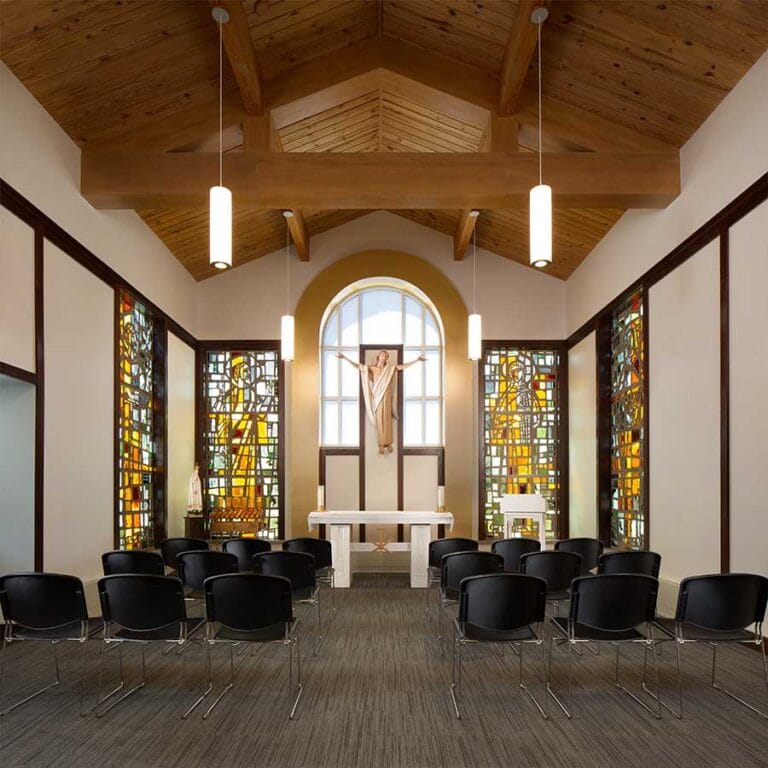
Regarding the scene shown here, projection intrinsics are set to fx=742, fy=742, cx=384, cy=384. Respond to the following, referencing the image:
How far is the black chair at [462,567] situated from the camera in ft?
17.6

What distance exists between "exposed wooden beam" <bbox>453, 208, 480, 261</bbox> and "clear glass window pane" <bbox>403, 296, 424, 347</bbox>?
0.92 m

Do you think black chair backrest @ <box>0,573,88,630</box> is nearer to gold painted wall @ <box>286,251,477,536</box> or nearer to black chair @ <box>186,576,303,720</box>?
black chair @ <box>186,576,303,720</box>

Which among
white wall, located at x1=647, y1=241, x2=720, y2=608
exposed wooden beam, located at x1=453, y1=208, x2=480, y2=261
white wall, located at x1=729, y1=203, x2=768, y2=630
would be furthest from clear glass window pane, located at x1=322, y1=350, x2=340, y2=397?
white wall, located at x1=729, y1=203, x2=768, y2=630

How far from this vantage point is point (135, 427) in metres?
8.41

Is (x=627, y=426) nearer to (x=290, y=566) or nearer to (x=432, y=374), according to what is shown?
(x=432, y=374)

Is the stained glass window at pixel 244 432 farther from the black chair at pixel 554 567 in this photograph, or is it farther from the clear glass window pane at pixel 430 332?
the black chair at pixel 554 567

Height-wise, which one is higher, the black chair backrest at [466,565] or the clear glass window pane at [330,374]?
the clear glass window pane at [330,374]

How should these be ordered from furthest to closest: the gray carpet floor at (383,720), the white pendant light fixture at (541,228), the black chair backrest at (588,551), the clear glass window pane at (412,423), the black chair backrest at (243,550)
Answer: the clear glass window pane at (412,423)
the black chair backrest at (243,550)
the black chair backrest at (588,551)
the white pendant light fixture at (541,228)
the gray carpet floor at (383,720)

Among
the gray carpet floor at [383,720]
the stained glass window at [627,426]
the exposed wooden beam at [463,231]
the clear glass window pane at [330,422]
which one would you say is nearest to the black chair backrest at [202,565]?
the gray carpet floor at [383,720]

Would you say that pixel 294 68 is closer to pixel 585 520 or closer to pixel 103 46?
pixel 103 46

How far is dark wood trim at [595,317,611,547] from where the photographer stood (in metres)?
9.07

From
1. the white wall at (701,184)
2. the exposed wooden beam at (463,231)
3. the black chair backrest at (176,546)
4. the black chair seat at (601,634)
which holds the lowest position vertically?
the black chair seat at (601,634)

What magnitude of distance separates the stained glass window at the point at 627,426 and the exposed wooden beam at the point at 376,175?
161cm

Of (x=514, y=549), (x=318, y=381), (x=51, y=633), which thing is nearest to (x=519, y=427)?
(x=318, y=381)
